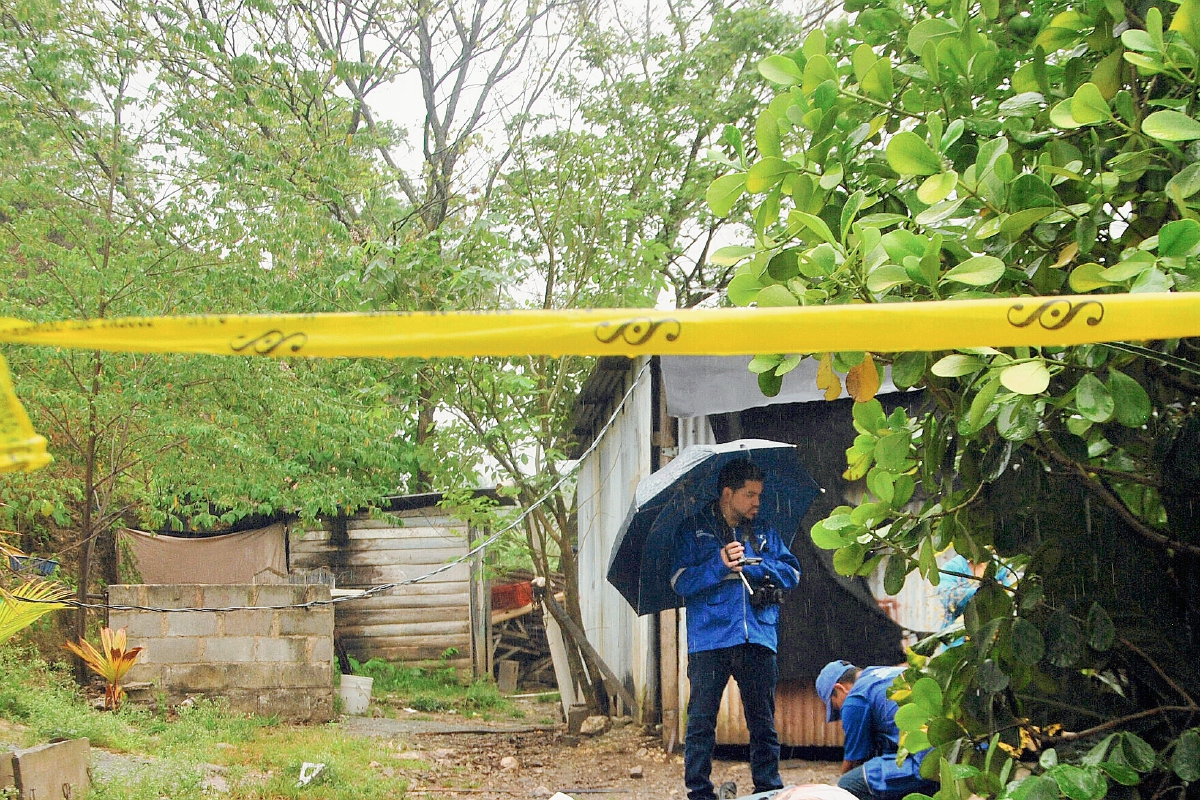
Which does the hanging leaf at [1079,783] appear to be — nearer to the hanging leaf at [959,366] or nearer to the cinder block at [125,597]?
the hanging leaf at [959,366]

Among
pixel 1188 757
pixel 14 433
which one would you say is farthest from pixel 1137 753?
pixel 14 433

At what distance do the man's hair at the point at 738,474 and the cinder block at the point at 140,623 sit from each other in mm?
5723

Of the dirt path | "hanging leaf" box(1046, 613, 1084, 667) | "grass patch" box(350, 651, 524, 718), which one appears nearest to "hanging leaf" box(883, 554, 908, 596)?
"hanging leaf" box(1046, 613, 1084, 667)

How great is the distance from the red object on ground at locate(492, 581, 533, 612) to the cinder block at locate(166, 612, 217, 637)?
669 centimetres

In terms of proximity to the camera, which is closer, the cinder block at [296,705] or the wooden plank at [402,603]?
the cinder block at [296,705]

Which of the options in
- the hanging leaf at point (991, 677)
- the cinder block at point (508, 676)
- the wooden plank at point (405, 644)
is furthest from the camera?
the wooden plank at point (405, 644)

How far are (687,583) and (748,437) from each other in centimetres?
154

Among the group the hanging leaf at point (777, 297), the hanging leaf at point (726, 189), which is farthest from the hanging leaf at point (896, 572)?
the hanging leaf at point (726, 189)

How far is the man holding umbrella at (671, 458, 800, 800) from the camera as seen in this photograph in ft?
17.3

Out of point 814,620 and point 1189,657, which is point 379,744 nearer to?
point 814,620

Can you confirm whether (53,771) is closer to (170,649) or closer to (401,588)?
(170,649)

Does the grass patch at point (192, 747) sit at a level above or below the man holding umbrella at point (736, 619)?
below

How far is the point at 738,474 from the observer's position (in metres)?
5.59

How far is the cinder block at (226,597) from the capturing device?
888 cm
